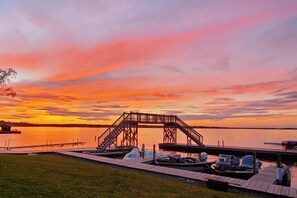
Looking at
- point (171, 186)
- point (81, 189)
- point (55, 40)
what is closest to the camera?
point (81, 189)

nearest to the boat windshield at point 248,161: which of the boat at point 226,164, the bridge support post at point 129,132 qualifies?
the boat at point 226,164

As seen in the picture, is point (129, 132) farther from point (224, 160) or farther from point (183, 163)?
point (224, 160)

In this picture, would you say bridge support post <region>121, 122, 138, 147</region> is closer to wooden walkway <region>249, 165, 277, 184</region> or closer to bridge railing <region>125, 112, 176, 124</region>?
bridge railing <region>125, 112, 176, 124</region>

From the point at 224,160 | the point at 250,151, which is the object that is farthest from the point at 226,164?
the point at 250,151

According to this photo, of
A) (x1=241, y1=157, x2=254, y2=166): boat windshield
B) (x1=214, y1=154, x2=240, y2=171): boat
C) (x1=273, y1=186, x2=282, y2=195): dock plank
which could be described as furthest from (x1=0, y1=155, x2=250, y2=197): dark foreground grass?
(x1=241, y1=157, x2=254, y2=166): boat windshield

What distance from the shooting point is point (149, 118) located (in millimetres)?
45688

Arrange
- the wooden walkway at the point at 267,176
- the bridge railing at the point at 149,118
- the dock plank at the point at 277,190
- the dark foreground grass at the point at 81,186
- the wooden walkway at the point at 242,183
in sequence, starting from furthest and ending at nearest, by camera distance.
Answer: the bridge railing at the point at 149,118 < the wooden walkway at the point at 267,176 < the wooden walkway at the point at 242,183 < the dock plank at the point at 277,190 < the dark foreground grass at the point at 81,186

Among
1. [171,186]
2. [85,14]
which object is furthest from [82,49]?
[171,186]

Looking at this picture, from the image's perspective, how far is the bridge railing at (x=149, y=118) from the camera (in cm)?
4278

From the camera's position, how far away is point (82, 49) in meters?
24.6

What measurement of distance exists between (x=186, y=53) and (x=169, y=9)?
25.5ft

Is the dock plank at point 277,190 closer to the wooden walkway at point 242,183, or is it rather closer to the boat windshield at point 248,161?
the wooden walkway at point 242,183

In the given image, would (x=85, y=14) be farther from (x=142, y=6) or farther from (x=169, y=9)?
(x=169, y=9)

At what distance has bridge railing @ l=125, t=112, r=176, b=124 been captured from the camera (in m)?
42.8
